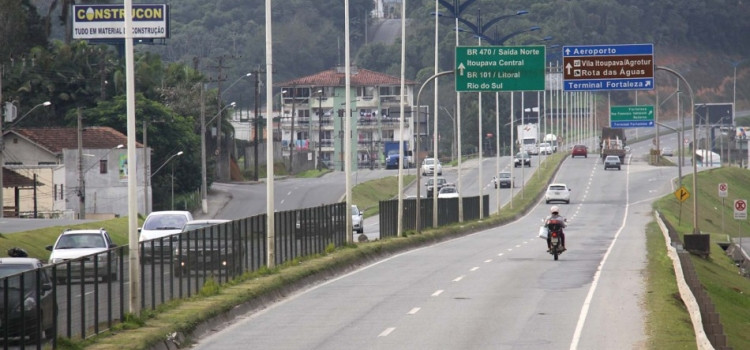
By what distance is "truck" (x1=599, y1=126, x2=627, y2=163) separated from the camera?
131000mm

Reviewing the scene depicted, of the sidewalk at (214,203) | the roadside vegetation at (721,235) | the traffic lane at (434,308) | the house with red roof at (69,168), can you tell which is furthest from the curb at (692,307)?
the house with red roof at (69,168)

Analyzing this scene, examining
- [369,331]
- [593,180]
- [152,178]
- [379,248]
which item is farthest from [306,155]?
[369,331]

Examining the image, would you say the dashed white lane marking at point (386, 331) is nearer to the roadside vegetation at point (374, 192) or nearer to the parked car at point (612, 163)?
the roadside vegetation at point (374, 192)

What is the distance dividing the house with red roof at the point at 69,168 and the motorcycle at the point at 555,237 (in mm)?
45283

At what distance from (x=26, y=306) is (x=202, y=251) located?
→ 10090mm

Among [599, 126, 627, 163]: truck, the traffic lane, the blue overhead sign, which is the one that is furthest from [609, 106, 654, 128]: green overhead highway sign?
the traffic lane

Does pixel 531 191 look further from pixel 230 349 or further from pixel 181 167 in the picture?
pixel 230 349

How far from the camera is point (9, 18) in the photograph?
10638 cm

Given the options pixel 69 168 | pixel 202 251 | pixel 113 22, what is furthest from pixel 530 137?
pixel 202 251

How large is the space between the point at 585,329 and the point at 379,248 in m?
19.9

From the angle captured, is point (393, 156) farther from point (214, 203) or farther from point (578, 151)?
point (214, 203)

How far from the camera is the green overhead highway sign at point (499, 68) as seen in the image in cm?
5212

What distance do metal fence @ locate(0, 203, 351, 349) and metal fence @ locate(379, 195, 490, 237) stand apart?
47.7 ft

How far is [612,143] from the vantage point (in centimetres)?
13175
